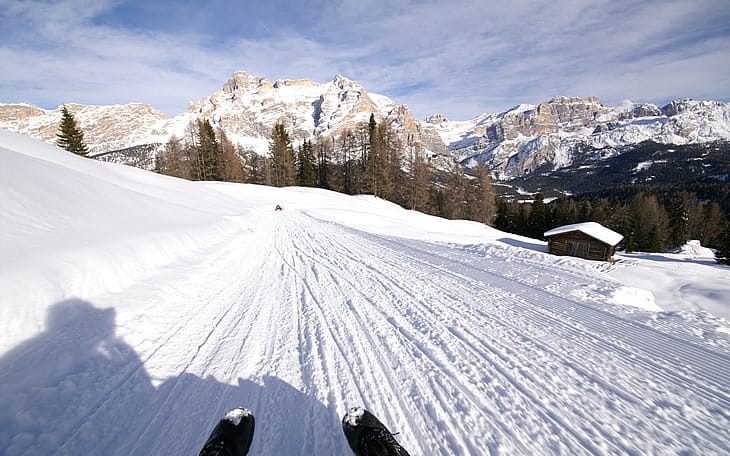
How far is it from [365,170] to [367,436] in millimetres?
39864

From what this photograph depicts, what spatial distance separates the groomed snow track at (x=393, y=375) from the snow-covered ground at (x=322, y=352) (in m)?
0.02

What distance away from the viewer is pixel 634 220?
4959 centimetres

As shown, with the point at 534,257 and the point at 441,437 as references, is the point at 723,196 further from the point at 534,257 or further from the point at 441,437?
the point at 441,437

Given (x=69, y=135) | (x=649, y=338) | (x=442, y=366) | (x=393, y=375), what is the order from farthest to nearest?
(x=69, y=135), (x=649, y=338), (x=442, y=366), (x=393, y=375)

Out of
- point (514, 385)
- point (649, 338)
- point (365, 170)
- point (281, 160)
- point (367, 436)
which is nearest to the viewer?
point (367, 436)

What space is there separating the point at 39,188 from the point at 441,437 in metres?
9.24

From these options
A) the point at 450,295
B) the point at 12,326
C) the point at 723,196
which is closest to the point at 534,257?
the point at 450,295

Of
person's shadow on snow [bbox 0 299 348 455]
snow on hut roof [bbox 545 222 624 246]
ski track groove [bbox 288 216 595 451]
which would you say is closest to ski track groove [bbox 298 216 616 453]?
ski track groove [bbox 288 216 595 451]

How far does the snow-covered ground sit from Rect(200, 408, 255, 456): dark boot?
0.58 ft

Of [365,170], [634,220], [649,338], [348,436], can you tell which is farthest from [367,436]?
[634,220]

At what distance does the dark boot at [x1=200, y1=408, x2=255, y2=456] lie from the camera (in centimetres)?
216

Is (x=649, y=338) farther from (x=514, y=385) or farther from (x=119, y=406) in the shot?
(x=119, y=406)

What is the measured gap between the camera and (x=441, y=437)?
251 centimetres

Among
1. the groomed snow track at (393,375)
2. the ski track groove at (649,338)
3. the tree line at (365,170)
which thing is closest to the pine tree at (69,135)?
the tree line at (365,170)
